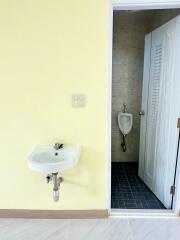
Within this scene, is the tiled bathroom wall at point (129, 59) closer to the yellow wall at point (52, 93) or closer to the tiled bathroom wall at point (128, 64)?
the tiled bathroom wall at point (128, 64)

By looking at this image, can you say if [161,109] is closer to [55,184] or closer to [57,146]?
[57,146]

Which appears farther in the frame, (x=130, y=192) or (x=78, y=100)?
(x=130, y=192)

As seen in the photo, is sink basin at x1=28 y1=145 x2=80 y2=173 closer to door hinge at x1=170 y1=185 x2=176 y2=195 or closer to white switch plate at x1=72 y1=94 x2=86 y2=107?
white switch plate at x1=72 y1=94 x2=86 y2=107

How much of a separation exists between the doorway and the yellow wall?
26.0 inches

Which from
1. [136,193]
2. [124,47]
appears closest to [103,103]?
[136,193]

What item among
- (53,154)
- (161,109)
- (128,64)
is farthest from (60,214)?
(128,64)

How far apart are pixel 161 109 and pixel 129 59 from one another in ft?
3.80

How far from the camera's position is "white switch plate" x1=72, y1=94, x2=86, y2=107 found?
168cm

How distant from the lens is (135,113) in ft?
9.80

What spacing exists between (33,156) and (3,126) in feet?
1.47

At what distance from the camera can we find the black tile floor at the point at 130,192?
2.11m

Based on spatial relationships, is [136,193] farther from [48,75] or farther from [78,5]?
[78,5]

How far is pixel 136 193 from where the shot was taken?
2.32 metres

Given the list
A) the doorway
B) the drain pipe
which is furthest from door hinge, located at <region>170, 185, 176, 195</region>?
the drain pipe
